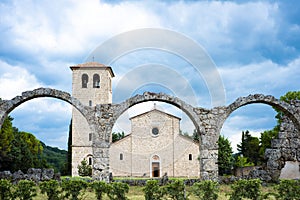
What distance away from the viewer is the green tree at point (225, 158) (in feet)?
104

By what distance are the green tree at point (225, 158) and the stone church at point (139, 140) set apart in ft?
11.0

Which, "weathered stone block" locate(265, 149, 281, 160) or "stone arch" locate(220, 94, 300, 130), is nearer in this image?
"stone arch" locate(220, 94, 300, 130)

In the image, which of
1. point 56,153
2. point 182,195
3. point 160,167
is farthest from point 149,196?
point 56,153

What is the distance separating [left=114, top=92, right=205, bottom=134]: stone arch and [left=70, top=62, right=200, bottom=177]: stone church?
72.7 ft

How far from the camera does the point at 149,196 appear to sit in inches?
352

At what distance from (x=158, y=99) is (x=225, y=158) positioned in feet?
68.2

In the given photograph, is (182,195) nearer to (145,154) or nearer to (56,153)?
(145,154)

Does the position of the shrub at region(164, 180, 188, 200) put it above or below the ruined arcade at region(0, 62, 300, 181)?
below

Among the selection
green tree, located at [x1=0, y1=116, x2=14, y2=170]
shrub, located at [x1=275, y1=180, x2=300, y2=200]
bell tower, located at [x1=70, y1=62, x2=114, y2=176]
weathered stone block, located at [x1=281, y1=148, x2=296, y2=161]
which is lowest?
shrub, located at [x1=275, y1=180, x2=300, y2=200]

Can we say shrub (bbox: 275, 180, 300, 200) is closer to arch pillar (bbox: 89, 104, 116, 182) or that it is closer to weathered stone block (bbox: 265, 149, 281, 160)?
arch pillar (bbox: 89, 104, 116, 182)

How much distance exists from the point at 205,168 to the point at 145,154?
23433 millimetres

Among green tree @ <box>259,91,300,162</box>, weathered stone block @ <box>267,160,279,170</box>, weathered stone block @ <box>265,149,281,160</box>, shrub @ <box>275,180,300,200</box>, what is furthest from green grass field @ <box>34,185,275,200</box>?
green tree @ <box>259,91,300,162</box>

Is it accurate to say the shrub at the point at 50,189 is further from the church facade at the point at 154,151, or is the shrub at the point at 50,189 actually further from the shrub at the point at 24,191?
the church facade at the point at 154,151

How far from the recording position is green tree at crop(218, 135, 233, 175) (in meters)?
31.7
